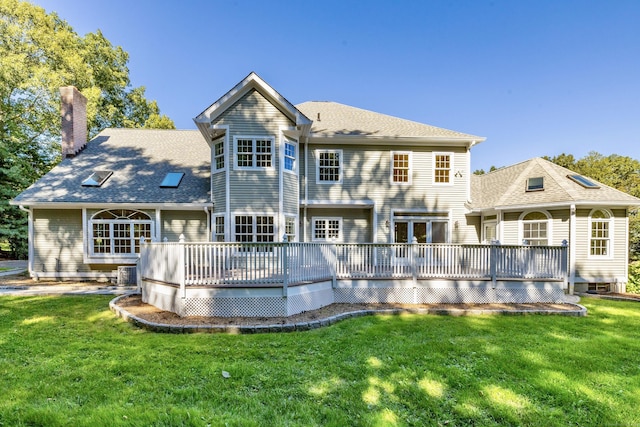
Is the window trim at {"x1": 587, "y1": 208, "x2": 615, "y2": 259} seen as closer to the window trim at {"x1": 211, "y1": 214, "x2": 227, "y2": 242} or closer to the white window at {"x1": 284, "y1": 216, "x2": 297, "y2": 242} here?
the white window at {"x1": 284, "y1": 216, "x2": 297, "y2": 242}

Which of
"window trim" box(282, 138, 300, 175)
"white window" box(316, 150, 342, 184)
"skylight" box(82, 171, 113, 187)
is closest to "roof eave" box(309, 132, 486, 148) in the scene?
"white window" box(316, 150, 342, 184)

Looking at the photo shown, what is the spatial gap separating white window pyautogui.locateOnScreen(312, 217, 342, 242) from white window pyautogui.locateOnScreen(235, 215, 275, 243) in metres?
2.32

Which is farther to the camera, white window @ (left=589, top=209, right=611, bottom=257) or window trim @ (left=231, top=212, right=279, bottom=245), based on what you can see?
white window @ (left=589, top=209, right=611, bottom=257)

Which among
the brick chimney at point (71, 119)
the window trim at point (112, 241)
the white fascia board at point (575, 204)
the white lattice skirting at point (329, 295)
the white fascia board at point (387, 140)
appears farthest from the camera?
the brick chimney at point (71, 119)

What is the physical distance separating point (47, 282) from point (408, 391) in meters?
14.6

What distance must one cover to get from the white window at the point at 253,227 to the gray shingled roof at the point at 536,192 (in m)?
9.19

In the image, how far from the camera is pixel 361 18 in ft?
50.3

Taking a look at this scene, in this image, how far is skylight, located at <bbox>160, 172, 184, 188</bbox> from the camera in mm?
12378

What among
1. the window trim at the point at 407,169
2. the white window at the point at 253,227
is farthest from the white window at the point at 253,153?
the window trim at the point at 407,169

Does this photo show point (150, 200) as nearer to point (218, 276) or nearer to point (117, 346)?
point (218, 276)

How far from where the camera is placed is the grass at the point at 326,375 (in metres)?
3.33

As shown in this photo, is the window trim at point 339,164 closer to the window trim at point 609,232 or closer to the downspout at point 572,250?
the downspout at point 572,250

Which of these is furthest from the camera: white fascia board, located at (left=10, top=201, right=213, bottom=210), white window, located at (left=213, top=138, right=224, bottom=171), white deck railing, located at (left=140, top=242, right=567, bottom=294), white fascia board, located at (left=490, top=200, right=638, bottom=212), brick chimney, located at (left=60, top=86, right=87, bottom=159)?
brick chimney, located at (left=60, top=86, right=87, bottom=159)

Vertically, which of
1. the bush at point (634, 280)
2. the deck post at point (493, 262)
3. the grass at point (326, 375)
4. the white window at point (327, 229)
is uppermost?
the white window at point (327, 229)
